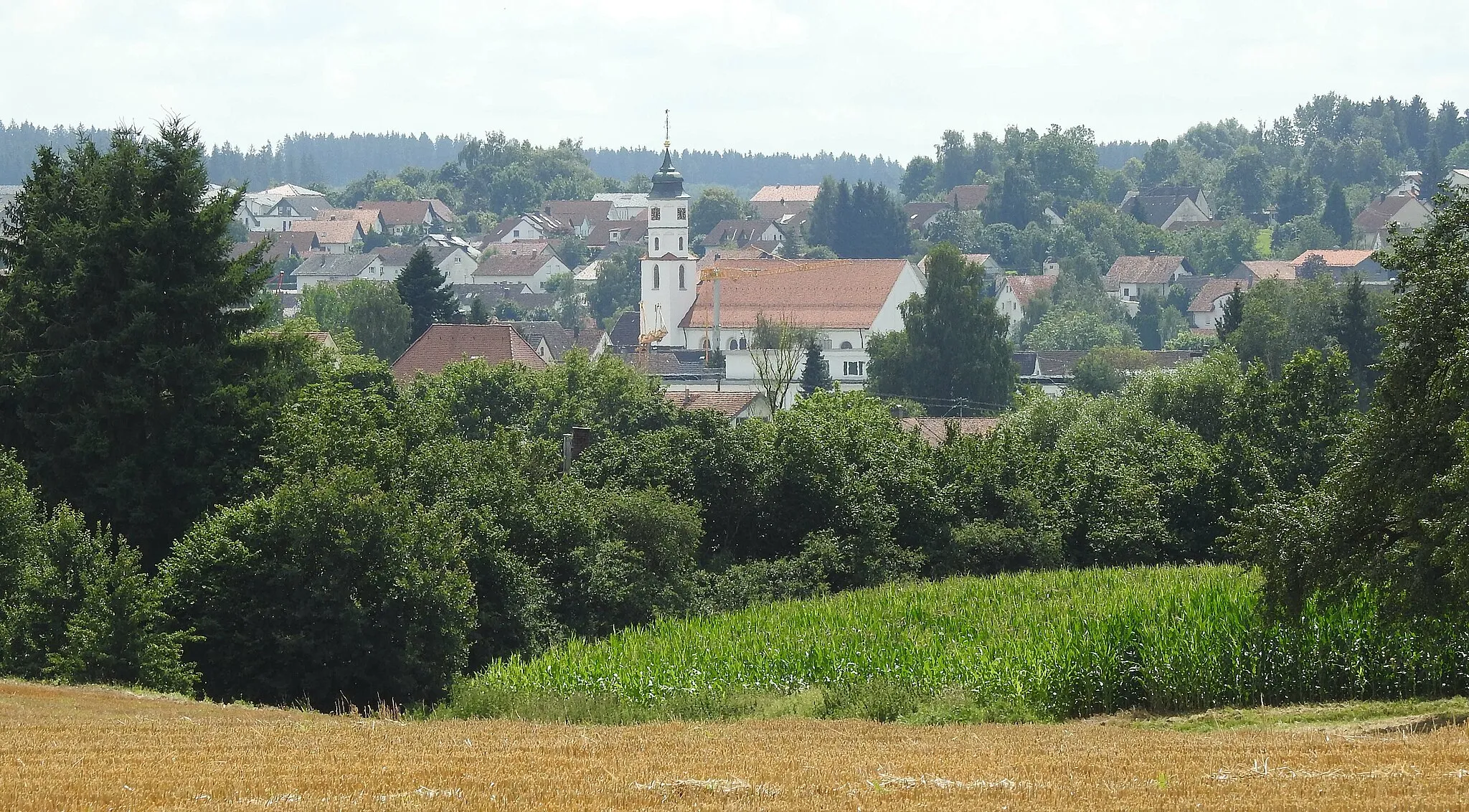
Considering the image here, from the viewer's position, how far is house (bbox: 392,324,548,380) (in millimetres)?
86688

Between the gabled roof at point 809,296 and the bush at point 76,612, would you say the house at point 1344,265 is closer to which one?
the gabled roof at point 809,296

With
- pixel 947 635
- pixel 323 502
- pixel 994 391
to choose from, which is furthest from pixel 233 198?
pixel 994 391

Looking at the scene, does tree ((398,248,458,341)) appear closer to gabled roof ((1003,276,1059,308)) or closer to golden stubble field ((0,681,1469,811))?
golden stubble field ((0,681,1469,811))

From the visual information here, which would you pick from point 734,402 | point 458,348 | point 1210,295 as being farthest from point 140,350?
point 1210,295

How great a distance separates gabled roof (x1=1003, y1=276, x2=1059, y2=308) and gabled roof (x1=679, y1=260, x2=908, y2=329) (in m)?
38.9

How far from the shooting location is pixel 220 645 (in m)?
32.0

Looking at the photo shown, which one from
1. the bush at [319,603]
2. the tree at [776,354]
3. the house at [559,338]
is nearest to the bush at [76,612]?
the bush at [319,603]

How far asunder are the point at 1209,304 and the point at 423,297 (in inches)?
4137

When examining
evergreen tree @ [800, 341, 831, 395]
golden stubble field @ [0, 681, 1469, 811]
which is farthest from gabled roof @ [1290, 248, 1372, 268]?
golden stubble field @ [0, 681, 1469, 811]

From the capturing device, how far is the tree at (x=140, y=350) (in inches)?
1516

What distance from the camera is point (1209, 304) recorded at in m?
181

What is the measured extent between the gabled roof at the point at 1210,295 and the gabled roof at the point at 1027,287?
14.5m

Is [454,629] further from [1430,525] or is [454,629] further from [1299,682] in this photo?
[1430,525]

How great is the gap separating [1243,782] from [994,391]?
91616mm
